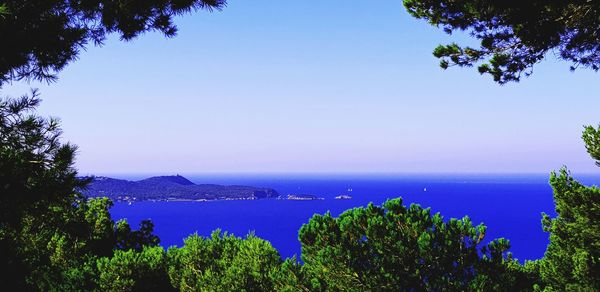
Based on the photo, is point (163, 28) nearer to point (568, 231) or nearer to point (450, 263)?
point (450, 263)

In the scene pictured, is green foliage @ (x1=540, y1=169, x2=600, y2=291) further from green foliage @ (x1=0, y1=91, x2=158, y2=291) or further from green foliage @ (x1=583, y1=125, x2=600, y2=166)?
green foliage @ (x1=0, y1=91, x2=158, y2=291)

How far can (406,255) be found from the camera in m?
15.0

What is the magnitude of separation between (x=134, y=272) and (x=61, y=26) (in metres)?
16.9

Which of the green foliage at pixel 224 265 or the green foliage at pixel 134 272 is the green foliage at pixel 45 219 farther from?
the green foliage at pixel 224 265

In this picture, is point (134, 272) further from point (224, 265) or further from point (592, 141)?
point (592, 141)

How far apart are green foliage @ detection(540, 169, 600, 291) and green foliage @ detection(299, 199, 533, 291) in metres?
3.93

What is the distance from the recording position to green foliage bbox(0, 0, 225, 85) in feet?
20.2

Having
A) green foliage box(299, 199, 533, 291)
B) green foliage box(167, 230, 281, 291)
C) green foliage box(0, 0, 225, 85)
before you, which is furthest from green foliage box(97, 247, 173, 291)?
green foliage box(0, 0, 225, 85)

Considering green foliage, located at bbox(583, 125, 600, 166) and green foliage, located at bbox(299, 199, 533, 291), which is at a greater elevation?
green foliage, located at bbox(583, 125, 600, 166)

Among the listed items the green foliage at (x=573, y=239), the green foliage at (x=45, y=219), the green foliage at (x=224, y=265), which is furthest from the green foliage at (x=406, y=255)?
the green foliage at (x=45, y=219)

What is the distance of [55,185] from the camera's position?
24.5 feet

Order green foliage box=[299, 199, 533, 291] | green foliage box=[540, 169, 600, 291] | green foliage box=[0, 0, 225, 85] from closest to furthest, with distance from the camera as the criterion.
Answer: green foliage box=[0, 0, 225, 85], green foliage box=[299, 199, 533, 291], green foliage box=[540, 169, 600, 291]

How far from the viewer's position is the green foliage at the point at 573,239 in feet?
54.2

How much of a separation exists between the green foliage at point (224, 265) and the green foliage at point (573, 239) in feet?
36.9
